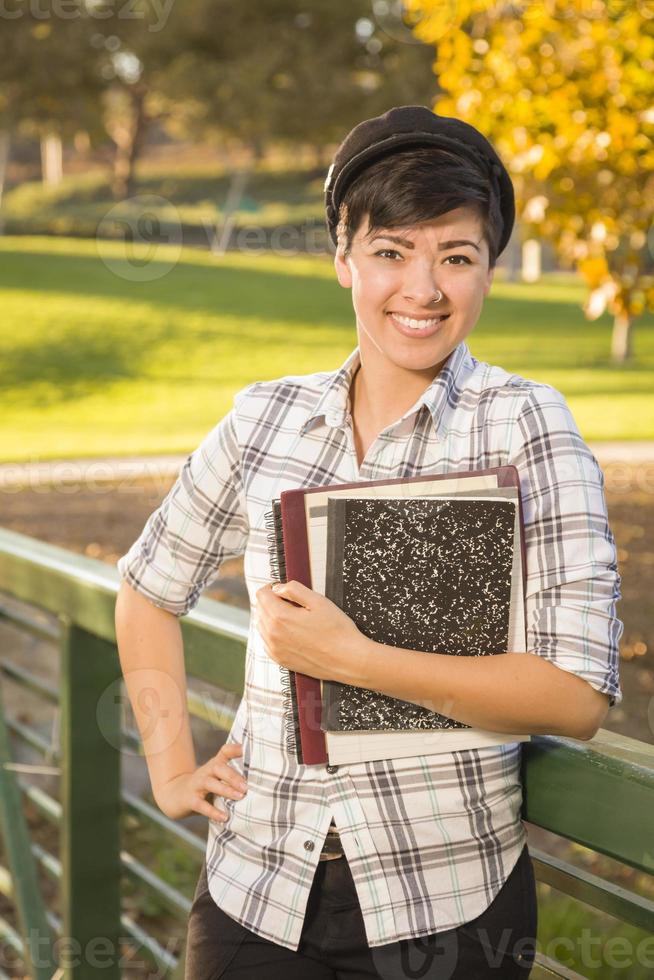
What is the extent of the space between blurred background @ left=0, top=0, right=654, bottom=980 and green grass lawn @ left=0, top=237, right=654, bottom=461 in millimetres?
85

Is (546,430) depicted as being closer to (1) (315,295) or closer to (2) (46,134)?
(1) (315,295)

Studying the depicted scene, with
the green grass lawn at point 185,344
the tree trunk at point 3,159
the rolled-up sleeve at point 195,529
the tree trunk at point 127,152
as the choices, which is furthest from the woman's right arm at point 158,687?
the tree trunk at point 127,152

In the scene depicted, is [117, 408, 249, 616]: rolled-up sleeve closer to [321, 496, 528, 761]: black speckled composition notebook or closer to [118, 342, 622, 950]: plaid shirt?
[118, 342, 622, 950]: plaid shirt

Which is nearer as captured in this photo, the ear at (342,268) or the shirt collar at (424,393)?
the shirt collar at (424,393)

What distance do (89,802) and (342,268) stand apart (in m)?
1.41

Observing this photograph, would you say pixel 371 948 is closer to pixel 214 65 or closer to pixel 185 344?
pixel 185 344

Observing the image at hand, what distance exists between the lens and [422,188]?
144cm

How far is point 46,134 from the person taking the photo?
2794 centimetres

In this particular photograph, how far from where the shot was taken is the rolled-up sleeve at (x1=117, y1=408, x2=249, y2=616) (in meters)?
1.64

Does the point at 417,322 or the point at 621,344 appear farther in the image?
the point at 621,344

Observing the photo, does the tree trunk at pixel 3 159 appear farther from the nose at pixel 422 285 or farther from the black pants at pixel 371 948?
the black pants at pixel 371 948

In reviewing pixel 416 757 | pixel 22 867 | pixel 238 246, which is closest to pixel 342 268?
pixel 416 757

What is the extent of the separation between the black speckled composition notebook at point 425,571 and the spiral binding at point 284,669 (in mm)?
64

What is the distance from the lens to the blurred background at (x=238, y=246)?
16.5ft
